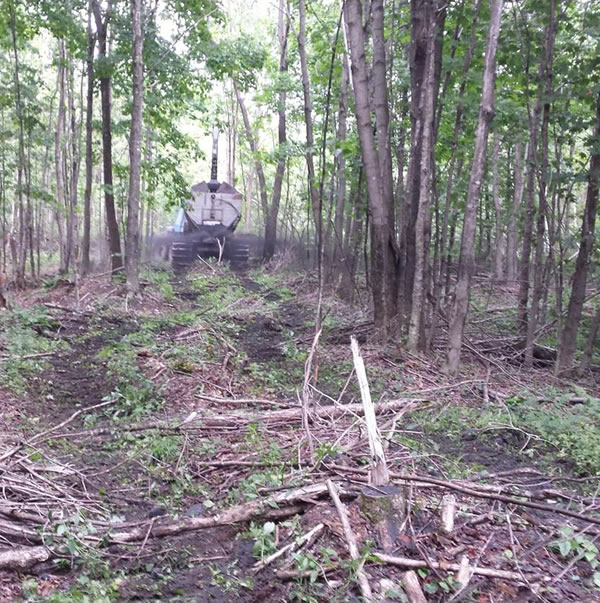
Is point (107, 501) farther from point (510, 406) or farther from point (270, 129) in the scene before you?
point (270, 129)

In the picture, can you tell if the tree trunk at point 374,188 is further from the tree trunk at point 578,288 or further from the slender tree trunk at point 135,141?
the slender tree trunk at point 135,141

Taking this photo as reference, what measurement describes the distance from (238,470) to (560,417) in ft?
11.8

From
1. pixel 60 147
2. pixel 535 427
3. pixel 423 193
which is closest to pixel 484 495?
pixel 535 427

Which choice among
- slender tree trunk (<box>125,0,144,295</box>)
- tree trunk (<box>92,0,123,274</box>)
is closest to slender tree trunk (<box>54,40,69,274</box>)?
tree trunk (<box>92,0,123,274</box>)

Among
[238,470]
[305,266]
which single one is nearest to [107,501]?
[238,470]

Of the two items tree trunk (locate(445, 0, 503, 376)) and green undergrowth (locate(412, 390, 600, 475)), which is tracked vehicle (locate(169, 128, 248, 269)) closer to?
tree trunk (locate(445, 0, 503, 376))

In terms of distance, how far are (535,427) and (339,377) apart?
2699 mm

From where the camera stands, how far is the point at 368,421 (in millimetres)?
4195

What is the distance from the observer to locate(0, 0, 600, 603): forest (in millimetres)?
3656

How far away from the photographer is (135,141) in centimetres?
1295

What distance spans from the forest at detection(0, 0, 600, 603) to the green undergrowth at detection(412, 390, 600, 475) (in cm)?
4

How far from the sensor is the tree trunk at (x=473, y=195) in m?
7.53

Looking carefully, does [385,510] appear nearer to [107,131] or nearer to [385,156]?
[385,156]

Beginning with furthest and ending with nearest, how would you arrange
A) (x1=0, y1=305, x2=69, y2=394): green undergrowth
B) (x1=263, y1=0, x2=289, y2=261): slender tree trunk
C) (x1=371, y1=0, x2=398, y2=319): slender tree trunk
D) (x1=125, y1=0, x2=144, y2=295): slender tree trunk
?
(x1=263, y1=0, x2=289, y2=261): slender tree trunk, (x1=125, y1=0, x2=144, y2=295): slender tree trunk, (x1=371, y1=0, x2=398, y2=319): slender tree trunk, (x1=0, y1=305, x2=69, y2=394): green undergrowth
